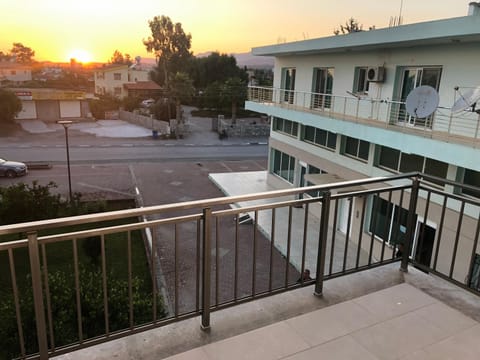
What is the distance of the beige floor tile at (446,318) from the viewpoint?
2.61 meters

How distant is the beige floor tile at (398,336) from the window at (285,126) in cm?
1393

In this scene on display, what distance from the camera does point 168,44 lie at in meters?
45.8

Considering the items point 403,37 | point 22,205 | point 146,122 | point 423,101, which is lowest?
point 146,122

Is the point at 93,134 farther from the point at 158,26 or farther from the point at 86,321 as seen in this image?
the point at 86,321

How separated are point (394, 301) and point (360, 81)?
35.3ft

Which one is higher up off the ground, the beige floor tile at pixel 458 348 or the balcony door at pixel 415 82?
the balcony door at pixel 415 82

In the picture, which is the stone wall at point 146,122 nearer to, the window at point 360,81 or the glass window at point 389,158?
the window at point 360,81

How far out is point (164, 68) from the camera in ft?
156

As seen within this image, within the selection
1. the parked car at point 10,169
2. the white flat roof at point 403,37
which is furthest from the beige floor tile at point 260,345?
the parked car at point 10,169

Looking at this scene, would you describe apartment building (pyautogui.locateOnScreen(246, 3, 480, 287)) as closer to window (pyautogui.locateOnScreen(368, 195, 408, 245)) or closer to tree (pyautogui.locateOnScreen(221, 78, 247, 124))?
window (pyautogui.locateOnScreen(368, 195, 408, 245))

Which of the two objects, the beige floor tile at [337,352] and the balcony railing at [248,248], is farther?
the beige floor tile at [337,352]

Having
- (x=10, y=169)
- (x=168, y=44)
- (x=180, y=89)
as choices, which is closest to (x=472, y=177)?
(x=10, y=169)

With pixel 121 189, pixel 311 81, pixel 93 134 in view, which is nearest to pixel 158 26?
pixel 93 134

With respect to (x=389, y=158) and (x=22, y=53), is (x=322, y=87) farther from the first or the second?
(x=22, y=53)
